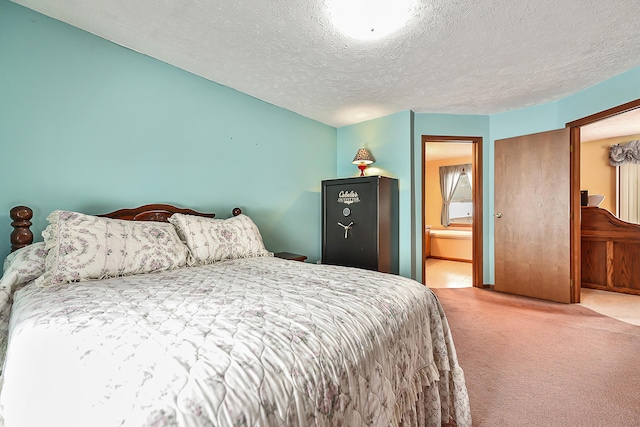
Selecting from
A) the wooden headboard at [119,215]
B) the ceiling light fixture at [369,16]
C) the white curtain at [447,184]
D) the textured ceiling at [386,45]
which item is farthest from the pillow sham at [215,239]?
the white curtain at [447,184]

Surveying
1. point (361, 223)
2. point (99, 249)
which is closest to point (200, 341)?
point (99, 249)

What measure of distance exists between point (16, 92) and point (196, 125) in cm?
112

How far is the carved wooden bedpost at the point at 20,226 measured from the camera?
5.25 feet

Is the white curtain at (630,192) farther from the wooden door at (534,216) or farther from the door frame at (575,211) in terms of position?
the wooden door at (534,216)

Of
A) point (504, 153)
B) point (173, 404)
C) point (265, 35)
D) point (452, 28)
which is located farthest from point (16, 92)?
point (504, 153)

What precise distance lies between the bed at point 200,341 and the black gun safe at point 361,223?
1674 millimetres

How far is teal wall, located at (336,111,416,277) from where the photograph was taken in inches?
141

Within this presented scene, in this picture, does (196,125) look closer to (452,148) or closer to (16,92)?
(16,92)

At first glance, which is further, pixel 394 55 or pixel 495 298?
pixel 495 298

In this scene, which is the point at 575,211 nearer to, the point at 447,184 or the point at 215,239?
the point at 447,184

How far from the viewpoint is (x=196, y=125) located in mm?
2572

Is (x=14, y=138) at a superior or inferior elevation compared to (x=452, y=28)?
inferior

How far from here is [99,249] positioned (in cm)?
154

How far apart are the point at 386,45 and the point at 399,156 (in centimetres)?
169
